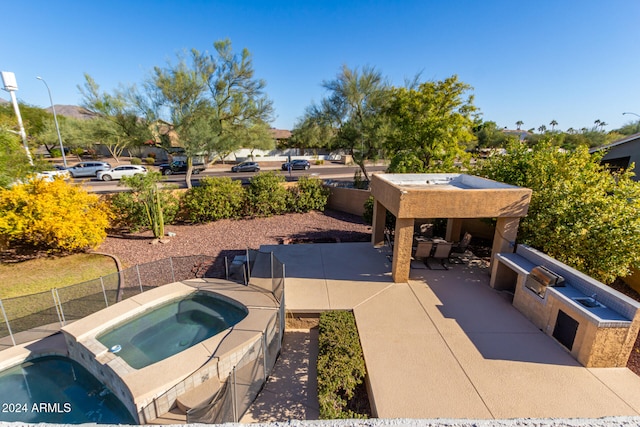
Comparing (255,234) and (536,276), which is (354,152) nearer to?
(255,234)

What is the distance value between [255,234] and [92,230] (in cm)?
648

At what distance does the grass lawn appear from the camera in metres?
9.60

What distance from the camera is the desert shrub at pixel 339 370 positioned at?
5.07 m

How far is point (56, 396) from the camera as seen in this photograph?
633 centimetres

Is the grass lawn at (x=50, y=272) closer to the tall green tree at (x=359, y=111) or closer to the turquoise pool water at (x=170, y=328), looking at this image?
the turquoise pool water at (x=170, y=328)

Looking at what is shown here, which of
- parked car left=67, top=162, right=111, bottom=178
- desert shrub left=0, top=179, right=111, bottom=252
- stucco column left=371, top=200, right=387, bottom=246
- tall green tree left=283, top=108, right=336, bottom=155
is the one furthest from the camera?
parked car left=67, top=162, right=111, bottom=178

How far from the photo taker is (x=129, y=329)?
773 centimetres

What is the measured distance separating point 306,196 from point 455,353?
12868mm

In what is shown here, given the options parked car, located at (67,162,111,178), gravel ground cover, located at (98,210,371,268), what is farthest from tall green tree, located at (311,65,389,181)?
parked car, located at (67,162,111,178)

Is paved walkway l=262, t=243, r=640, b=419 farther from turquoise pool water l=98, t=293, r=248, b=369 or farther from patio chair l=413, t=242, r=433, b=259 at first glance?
turquoise pool water l=98, t=293, r=248, b=369

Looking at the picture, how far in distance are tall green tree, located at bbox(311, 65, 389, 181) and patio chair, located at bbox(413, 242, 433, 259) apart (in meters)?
11.9

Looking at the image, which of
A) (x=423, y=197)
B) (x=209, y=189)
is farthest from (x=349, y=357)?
(x=209, y=189)

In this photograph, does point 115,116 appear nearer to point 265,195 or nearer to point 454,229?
point 265,195

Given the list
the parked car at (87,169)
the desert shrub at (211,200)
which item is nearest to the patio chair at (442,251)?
the desert shrub at (211,200)
